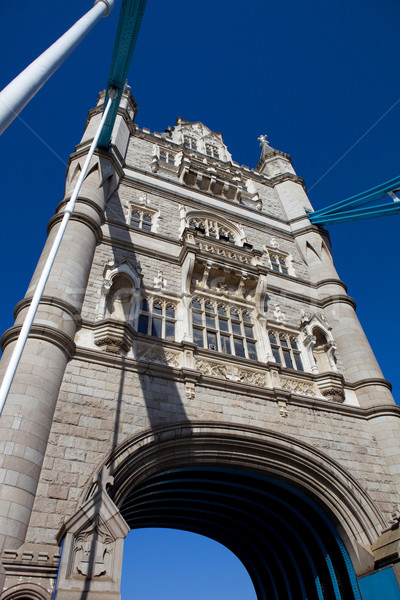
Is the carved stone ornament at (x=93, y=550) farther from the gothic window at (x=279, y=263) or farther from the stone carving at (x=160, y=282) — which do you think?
the gothic window at (x=279, y=263)

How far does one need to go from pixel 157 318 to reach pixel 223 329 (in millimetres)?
2052

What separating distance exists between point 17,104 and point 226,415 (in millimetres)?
7417

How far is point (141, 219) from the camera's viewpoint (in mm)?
14711

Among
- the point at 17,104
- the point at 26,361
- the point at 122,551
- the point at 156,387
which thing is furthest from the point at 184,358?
the point at 17,104

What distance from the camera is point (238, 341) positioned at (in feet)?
38.9

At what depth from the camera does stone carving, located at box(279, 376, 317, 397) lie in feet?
36.4

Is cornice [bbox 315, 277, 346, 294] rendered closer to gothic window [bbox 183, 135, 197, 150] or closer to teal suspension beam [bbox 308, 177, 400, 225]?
teal suspension beam [bbox 308, 177, 400, 225]

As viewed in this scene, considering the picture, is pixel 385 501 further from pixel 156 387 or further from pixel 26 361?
pixel 26 361

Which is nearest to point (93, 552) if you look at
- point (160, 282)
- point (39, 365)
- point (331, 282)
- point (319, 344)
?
point (39, 365)

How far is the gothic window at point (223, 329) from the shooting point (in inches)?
448

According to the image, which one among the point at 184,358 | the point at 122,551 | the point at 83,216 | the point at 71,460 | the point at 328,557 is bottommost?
the point at 122,551

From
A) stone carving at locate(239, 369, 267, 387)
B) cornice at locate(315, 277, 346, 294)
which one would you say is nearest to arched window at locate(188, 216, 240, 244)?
cornice at locate(315, 277, 346, 294)

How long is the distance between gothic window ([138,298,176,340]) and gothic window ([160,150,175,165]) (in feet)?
36.0

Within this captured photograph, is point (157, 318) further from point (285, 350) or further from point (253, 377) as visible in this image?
point (285, 350)
